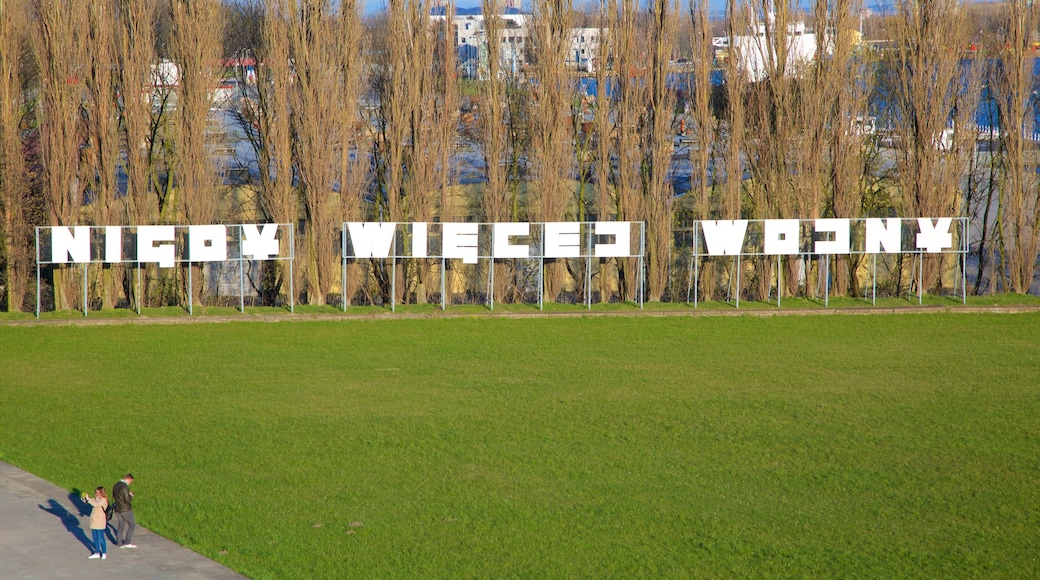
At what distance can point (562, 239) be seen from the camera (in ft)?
75.9

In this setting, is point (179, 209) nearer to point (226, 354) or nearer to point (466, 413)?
point (226, 354)

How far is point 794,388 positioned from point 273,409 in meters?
7.03

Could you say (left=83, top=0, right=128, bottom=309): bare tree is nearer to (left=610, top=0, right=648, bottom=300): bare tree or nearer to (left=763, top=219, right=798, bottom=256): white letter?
(left=610, top=0, right=648, bottom=300): bare tree

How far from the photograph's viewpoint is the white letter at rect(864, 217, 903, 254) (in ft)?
77.8

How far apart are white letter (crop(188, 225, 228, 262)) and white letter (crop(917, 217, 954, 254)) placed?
49.2 feet

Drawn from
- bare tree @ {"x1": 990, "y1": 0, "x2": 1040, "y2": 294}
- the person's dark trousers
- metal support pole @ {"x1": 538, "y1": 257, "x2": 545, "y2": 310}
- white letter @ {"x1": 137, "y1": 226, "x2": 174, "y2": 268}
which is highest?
bare tree @ {"x1": 990, "y1": 0, "x2": 1040, "y2": 294}

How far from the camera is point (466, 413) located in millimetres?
13289

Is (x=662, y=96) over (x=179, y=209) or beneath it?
over

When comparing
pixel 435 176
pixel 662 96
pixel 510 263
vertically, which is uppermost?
pixel 662 96

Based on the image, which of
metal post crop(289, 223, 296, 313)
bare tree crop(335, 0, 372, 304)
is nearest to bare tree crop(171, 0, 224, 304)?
metal post crop(289, 223, 296, 313)

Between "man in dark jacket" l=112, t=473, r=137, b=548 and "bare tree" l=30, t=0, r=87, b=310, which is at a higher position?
"bare tree" l=30, t=0, r=87, b=310

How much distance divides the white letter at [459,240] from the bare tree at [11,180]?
870 cm

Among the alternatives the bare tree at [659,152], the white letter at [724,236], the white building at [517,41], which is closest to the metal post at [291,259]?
the white building at [517,41]

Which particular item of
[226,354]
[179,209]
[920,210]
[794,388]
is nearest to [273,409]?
[226,354]
